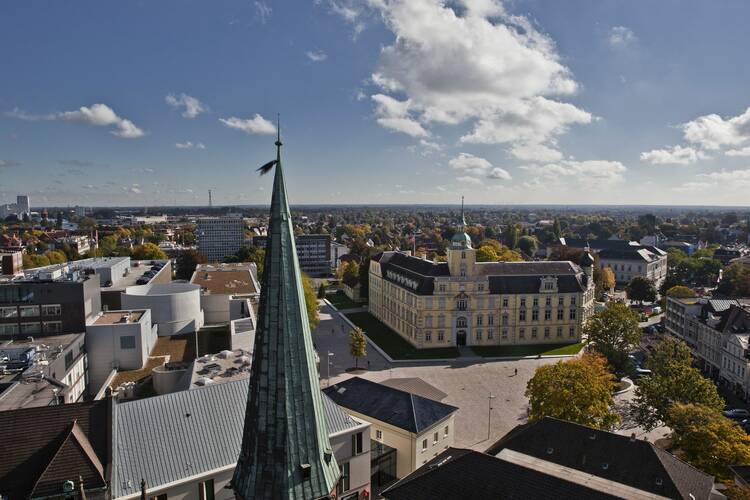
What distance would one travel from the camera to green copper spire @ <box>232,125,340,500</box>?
9.81 metres

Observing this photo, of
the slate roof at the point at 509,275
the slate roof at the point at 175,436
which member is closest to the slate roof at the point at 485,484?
the slate roof at the point at 175,436

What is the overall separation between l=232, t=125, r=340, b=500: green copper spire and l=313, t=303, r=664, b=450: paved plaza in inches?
1347

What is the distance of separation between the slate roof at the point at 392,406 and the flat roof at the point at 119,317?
1093 inches

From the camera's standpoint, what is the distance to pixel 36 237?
17475 centimetres

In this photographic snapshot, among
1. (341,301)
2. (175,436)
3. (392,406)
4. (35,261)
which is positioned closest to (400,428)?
(392,406)

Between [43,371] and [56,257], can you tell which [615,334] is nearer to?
[43,371]

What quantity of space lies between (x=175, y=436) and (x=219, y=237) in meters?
175

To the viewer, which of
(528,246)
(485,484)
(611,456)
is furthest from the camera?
(528,246)

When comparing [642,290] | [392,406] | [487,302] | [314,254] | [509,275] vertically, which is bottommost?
[642,290]

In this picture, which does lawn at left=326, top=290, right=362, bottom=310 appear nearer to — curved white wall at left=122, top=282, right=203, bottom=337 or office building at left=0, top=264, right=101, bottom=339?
curved white wall at left=122, top=282, right=203, bottom=337

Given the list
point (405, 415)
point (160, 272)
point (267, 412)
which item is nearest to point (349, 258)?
point (160, 272)

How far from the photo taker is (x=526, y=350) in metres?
69.1

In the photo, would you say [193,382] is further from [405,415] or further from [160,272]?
[160,272]

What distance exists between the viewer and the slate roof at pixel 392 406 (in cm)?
3606
